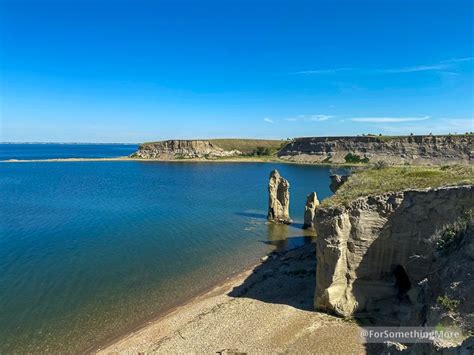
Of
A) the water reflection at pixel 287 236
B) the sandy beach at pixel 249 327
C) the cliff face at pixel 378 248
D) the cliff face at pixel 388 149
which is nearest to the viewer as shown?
the sandy beach at pixel 249 327

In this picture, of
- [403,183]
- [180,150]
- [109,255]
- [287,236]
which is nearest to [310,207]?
[287,236]

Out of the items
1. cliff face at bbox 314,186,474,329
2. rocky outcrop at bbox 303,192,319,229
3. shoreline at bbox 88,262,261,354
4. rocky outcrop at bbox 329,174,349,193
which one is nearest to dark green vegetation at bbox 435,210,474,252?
cliff face at bbox 314,186,474,329

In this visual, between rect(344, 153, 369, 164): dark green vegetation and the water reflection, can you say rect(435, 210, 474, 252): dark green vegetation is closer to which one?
the water reflection

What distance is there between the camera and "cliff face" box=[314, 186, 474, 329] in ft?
54.9

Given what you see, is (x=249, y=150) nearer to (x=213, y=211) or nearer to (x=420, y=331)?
(x=213, y=211)

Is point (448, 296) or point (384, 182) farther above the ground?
point (384, 182)

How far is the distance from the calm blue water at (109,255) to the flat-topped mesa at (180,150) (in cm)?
10673

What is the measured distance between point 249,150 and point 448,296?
6953 inches

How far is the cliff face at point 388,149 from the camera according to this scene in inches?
4210

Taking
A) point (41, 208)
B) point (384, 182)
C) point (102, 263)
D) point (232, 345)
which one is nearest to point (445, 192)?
point (384, 182)

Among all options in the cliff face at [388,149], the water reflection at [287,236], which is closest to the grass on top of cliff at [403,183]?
the water reflection at [287,236]

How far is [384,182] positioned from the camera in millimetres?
19609

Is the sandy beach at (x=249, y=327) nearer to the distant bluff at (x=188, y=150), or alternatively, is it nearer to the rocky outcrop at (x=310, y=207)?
the rocky outcrop at (x=310, y=207)

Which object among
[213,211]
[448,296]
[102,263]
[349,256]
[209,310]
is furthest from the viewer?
[213,211]
